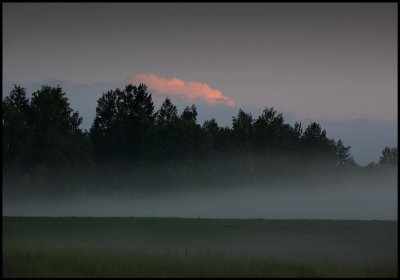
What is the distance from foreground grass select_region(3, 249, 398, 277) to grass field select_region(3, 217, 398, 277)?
0.12 feet

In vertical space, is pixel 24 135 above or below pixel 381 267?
above

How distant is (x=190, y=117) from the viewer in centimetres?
9925

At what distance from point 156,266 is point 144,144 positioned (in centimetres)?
6639

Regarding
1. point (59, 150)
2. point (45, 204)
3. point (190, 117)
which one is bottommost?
point (45, 204)

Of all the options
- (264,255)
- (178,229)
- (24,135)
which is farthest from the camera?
(24,135)

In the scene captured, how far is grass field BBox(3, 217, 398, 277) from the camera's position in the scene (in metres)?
19.6

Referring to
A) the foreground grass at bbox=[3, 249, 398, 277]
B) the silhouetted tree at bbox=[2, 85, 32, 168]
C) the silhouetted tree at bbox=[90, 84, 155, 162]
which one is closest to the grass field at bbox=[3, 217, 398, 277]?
the foreground grass at bbox=[3, 249, 398, 277]

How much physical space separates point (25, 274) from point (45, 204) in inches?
1909

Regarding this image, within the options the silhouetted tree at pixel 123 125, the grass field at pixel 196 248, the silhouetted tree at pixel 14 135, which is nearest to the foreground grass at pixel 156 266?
the grass field at pixel 196 248

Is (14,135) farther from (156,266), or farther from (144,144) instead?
(156,266)

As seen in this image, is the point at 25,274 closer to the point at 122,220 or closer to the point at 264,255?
the point at 264,255

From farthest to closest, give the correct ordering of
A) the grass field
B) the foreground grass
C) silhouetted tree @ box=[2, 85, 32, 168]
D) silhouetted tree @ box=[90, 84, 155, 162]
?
silhouetted tree @ box=[90, 84, 155, 162], silhouetted tree @ box=[2, 85, 32, 168], the grass field, the foreground grass

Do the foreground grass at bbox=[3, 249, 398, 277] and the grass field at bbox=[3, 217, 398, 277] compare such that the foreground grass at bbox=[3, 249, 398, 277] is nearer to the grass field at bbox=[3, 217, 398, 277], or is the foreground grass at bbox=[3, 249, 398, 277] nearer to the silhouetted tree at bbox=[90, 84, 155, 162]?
the grass field at bbox=[3, 217, 398, 277]

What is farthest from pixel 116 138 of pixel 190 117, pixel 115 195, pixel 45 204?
pixel 45 204
